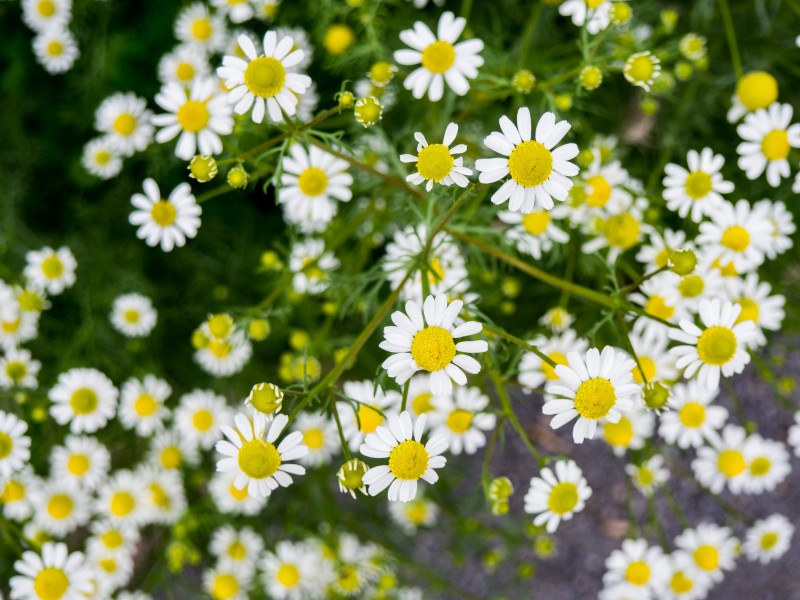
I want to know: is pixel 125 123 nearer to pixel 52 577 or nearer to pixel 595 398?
pixel 52 577

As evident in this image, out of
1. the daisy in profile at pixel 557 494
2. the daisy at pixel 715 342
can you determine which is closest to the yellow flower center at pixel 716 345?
the daisy at pixel 715 342

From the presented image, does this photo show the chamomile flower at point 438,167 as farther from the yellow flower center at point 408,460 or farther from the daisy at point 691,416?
the daisy at point 691,416

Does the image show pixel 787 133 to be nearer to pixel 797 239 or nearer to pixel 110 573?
pixel 797 239

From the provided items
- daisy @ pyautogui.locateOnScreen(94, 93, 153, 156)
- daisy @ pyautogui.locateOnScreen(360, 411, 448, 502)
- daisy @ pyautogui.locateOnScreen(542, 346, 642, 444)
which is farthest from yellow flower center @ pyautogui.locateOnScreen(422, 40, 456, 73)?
Result: daisy @ pyautogui.locateOnScreen(94, 93, 153, 156)

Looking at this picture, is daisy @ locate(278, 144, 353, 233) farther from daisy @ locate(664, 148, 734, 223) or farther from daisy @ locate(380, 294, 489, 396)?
daisy @ locate(664, 148, 734, 223)

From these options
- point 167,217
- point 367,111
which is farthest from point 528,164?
point 167,217

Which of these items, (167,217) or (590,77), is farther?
(167,217)
